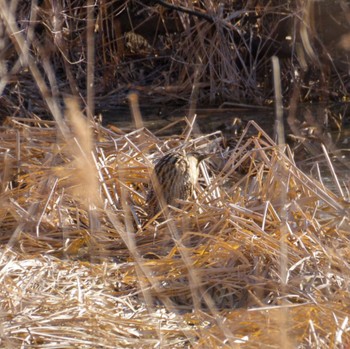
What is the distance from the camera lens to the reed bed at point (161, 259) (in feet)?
12.4

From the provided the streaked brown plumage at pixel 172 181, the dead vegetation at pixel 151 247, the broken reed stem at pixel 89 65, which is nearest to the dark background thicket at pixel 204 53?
the broken reed stem at pixel 89 65

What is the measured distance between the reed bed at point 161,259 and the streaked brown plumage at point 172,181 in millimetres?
112

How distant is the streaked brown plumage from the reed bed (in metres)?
0.11

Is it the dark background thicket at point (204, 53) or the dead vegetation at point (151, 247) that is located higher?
the dead vegetation at point (151, 247)

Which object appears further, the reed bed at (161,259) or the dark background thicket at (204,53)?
the dark background thicket at (204,53)

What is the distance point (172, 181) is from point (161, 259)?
0.90 meters

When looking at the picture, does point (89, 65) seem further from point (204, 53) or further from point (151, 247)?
point (204, 53)

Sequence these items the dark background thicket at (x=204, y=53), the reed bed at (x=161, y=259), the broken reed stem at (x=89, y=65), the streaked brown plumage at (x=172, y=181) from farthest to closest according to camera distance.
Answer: the dark background thicket at (x=204, y=53) < the streaked brown plumage at (x=172, y=181) < the broken reed stem at (x=89, y=65) < the reed bed at (x=161, y=259)

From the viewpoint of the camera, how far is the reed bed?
12.4 feet

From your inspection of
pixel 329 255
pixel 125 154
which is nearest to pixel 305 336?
pixel 329 255

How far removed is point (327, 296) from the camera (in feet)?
13.3

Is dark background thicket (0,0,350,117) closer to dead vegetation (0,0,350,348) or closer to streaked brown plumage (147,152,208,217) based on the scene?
dead vegetation (0,0,350,348)

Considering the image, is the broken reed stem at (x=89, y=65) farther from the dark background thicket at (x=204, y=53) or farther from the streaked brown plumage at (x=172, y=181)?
the dark background thicket at (x=204, y=53)

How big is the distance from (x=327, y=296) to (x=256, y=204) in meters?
1.00
